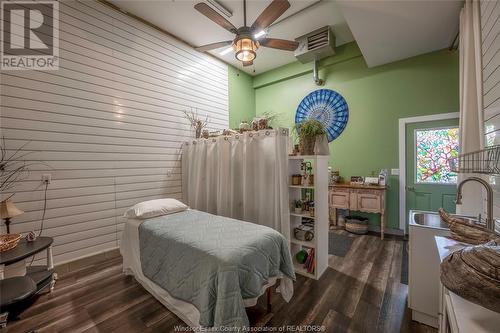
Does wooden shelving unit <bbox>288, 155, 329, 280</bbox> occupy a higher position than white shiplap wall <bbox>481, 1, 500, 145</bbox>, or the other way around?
white shiplap wall <bbox>481, 1, 500, 145</bbox>

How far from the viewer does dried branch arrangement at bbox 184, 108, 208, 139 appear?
396 centimetres

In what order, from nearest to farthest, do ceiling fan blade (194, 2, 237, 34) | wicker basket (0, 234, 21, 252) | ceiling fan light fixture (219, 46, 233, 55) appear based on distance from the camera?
wicker basket (0, 234, 21, 252) < ceiling fan blade (194, 2, 237, 34) < ceiling fan light fixture (219, 46, 233, 55)

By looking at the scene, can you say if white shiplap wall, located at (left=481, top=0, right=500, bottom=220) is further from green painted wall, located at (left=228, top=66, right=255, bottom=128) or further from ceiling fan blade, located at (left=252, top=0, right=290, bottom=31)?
green painted wall, located at (left=228, top=66, right=255, bottom=128)

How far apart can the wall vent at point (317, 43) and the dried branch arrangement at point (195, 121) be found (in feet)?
7.70

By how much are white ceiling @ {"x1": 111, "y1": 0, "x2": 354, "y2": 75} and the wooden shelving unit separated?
2.45 m

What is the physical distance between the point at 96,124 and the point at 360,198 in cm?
443

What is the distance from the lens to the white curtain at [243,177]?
2586 millimetres

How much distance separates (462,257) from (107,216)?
144 inches

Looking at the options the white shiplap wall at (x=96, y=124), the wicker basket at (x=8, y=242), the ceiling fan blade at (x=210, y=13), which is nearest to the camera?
the wicker basket at (x=8, y=242)

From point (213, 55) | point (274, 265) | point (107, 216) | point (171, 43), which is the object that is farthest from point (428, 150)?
point (107, 216)

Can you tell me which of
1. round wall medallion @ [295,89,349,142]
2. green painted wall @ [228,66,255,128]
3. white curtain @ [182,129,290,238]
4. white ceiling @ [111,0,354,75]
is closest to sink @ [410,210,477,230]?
white curtain @ [182,129,290,238]

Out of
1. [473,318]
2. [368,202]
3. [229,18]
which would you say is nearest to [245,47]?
[229,18]

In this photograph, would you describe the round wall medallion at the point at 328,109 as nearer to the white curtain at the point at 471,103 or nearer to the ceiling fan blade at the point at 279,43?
the ceiling fan blade at the point at 279,43

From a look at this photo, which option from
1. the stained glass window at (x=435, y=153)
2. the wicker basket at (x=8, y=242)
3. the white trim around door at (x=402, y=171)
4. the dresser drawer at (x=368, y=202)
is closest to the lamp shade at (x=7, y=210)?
the wicker basket at (x=8, y=242)
